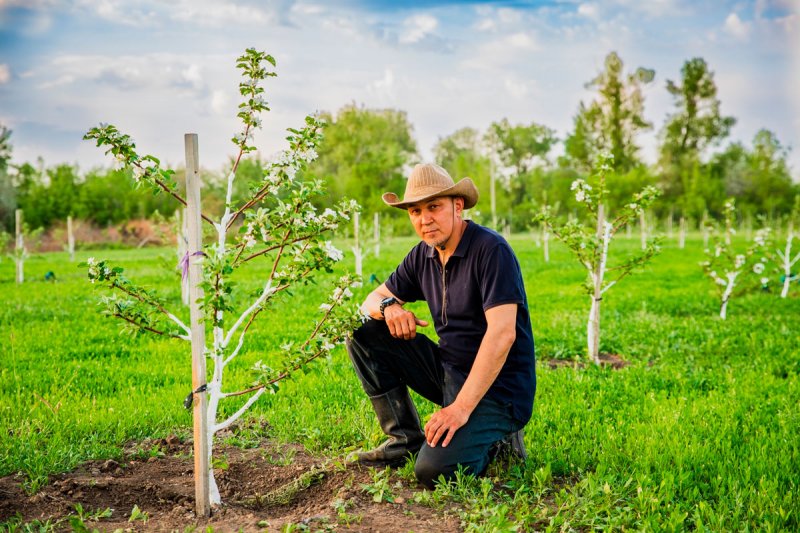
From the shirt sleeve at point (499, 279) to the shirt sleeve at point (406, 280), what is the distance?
0.69 metres

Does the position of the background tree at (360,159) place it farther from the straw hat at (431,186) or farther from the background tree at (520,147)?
the straw hat at (431,186)

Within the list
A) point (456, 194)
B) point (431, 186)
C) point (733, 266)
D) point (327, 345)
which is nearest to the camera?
point (327, 345)

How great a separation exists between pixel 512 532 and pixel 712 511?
119 cm

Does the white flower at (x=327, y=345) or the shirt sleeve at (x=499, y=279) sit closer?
the white flower at (x=327, y=345)

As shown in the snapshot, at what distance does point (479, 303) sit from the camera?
165 inches

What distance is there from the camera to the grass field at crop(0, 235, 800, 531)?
3.69m

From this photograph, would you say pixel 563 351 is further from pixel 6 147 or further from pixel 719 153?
pixel 719 153

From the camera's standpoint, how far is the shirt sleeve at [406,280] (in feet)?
15.2

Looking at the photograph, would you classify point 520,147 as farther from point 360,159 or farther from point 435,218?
point 435,218

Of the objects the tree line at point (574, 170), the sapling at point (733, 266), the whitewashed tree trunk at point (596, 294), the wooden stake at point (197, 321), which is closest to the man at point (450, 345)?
the wooden stake at point (197, 321)

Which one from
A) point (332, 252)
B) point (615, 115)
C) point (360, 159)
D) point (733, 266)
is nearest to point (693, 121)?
point (615, 115)

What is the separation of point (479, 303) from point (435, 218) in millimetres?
632

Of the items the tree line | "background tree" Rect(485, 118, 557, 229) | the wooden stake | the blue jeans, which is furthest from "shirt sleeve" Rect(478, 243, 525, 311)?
"background tree" Rect(485, 118, 557, 229)

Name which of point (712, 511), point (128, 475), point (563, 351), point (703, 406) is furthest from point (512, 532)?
point (563, 351)
